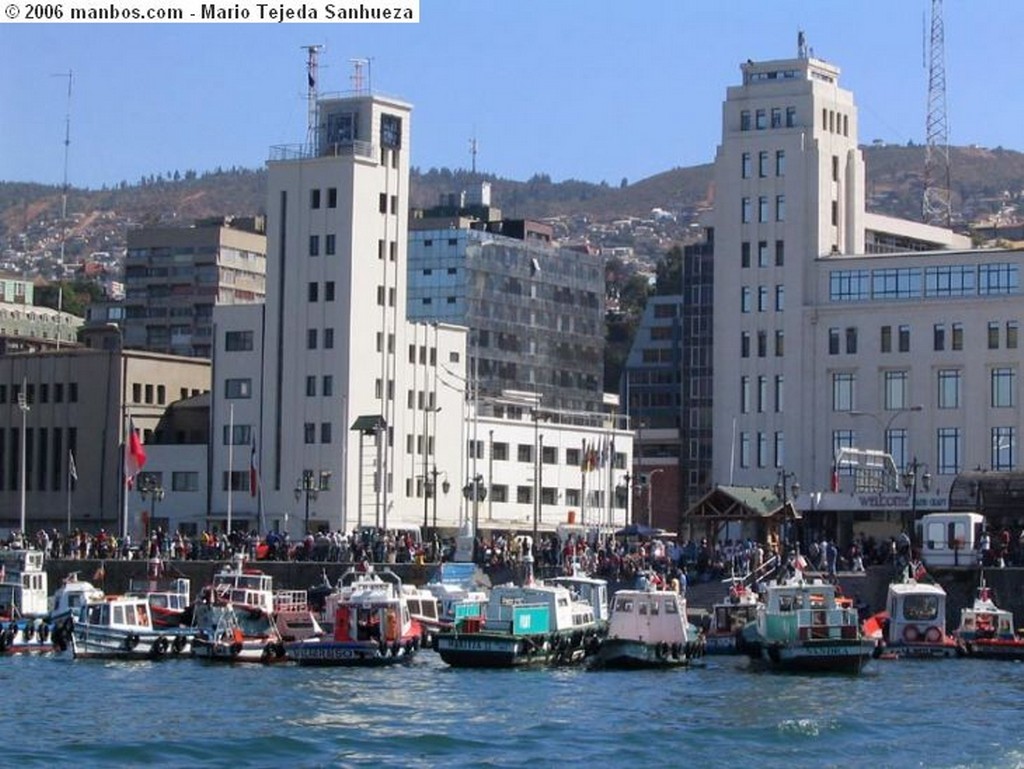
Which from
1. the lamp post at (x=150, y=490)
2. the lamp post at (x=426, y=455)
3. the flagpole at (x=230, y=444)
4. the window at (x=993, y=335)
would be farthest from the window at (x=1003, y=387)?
the lamp post at (x=150, y=490)

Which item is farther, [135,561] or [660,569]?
[135,561]

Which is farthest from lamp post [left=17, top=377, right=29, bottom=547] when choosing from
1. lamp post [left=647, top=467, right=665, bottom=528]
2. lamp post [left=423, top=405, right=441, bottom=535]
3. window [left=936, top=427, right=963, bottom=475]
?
window [left=936, top=427, right=963, bottom=475]

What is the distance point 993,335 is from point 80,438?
166 ft

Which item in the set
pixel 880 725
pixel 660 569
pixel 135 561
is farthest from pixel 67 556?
pixel 880 725

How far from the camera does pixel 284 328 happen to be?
5507 inches

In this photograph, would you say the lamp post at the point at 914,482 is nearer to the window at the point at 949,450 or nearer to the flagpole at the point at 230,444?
the window at the point at 949,450

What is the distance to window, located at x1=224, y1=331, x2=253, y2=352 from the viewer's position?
142m

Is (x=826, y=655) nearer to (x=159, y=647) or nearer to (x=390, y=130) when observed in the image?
(x=159, y=647)

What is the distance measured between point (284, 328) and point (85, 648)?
2137 inches

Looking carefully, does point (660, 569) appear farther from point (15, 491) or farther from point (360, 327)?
point (15, 491)

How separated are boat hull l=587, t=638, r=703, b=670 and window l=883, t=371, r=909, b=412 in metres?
55.1

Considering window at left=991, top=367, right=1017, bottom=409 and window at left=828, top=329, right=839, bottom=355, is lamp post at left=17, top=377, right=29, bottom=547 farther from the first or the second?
window at left=991, top=367, right=1017, bottom=409

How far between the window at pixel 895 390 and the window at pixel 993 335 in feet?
16.0

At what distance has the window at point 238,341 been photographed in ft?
467
